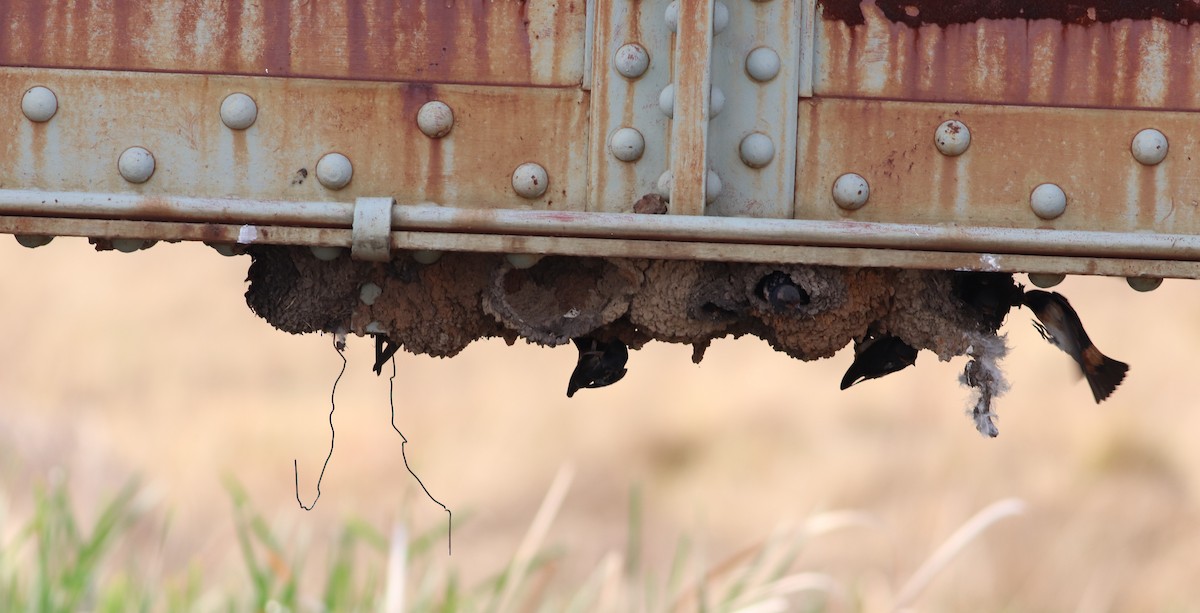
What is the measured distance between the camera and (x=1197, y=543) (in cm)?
1497

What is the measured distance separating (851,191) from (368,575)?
10.2 ft

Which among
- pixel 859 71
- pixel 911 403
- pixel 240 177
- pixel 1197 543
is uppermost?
pixel 859 71

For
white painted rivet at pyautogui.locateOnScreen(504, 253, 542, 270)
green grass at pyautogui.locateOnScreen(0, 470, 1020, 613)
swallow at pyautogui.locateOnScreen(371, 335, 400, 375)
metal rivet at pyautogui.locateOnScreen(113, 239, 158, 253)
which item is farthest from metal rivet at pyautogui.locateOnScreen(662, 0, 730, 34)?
green grass at pyautogui.locateOnScreen(0, 470, 1020, 613)

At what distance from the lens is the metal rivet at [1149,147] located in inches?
86.5

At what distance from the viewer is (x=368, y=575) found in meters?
4.86

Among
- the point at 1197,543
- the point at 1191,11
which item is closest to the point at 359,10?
the point at 1191,11

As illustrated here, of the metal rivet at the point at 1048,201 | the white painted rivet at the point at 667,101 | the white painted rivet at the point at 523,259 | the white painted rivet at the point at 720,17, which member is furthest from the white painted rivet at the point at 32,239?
the metal rivet at the point at 1048,201

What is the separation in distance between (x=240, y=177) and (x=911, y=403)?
1536 centimetres

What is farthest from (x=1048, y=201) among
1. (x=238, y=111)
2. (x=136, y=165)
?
(x=136, y=165)

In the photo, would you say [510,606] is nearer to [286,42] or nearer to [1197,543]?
[286,42]

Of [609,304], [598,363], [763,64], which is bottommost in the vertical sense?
[598,363]

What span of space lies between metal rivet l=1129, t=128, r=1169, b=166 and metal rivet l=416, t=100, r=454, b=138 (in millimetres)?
1068

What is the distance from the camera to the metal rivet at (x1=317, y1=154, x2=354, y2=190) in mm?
2191

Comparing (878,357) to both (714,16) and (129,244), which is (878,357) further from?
(129,244)
